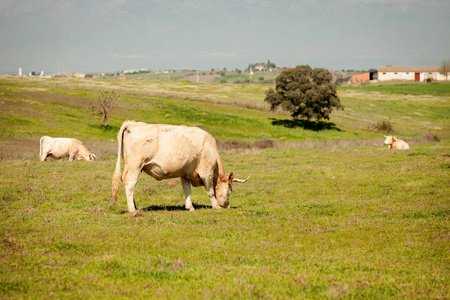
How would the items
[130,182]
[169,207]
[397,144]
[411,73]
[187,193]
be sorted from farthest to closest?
[411,73] < [397,144] < [169,207] < [187,193] < [130,182]

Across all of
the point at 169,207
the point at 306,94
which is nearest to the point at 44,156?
the point at 169,207

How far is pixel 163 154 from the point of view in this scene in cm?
1492

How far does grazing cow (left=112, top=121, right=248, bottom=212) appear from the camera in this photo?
14.8 m

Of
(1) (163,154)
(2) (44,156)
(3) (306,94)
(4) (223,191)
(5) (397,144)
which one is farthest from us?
(3) (306,94)

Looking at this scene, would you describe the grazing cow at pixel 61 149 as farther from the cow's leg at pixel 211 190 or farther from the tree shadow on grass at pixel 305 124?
the tree shadow on grass at pixel 305 124

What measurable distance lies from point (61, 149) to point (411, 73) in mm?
180772

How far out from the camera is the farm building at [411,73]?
596ft

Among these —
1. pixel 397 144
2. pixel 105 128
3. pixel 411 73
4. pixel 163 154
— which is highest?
pixel 411 73

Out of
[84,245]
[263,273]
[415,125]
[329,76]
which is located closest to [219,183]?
[84,245]

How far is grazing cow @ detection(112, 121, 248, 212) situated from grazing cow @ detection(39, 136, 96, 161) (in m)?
19.6

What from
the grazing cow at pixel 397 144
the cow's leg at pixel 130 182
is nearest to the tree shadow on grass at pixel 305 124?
the grazing cow at pixel 397 144

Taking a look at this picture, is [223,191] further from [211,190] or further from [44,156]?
[44,156]

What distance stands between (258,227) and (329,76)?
67.9m

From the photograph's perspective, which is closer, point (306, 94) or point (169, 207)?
point (169, 207)
